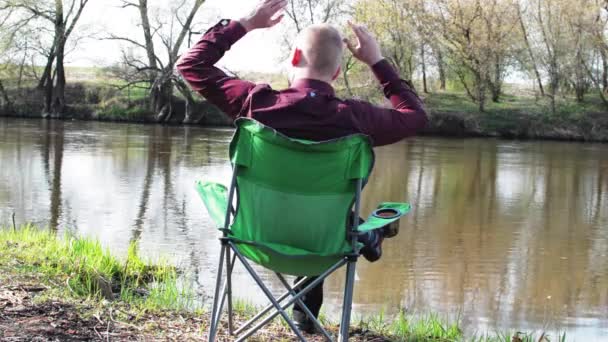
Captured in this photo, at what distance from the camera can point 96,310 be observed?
3.21 m

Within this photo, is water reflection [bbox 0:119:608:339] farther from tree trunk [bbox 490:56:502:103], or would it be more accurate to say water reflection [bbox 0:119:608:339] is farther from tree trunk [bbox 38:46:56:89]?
tree trunk [bbox 490:56:502:103]

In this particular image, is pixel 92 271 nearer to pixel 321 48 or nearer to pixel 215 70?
pixel 215 70

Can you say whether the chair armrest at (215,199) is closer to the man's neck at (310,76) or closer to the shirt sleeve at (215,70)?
the shirt sleeve at (215,70)

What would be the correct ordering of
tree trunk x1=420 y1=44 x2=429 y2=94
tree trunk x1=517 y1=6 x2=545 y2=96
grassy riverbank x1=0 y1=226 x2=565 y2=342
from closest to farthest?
1. grassy riverbank x1=0 y1=226 x2=565 y2=342
2. tree trunk x1=517 y1=6 x2=545 y2=96
3. tree trunk x1=420 y1=44 x2=429 y2=94

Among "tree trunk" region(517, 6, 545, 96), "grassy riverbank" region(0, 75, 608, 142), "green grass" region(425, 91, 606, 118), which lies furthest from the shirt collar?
"tree trunk" region(517, 6, 545, 96)

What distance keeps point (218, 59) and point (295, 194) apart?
603mm

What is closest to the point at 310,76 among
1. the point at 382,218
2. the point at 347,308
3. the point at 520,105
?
the point at 382,218

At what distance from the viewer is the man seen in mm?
2760

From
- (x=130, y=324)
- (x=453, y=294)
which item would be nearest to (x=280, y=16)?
(x=130, y=324)

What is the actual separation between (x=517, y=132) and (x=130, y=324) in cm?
3103

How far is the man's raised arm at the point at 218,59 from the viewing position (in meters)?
2.82

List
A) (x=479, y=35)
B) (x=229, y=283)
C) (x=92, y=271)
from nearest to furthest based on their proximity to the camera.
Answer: (x=229, y=283) → (x=92, y=271) → (x=479, y=35)

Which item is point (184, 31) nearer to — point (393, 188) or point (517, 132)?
point (517, 132)

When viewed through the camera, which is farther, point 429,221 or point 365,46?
point 429,221
